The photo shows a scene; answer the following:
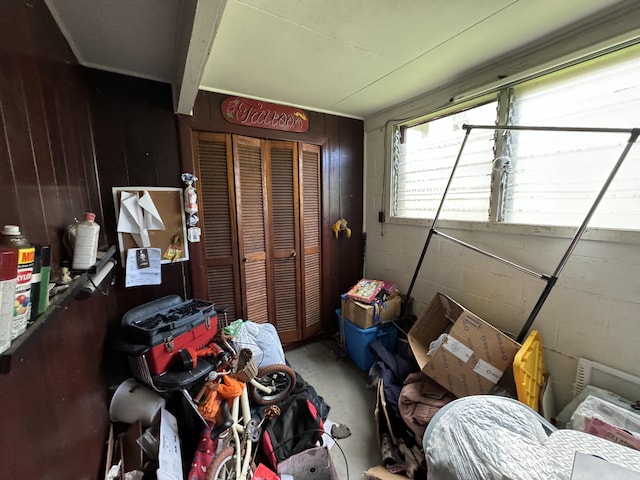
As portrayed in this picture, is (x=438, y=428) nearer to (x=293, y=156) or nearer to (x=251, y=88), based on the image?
(x=293, y=156)

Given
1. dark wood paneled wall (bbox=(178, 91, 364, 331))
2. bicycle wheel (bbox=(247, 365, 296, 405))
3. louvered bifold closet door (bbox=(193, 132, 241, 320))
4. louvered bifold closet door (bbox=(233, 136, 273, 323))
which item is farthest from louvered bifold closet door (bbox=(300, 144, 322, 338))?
bicycle wheel (bbox=(247, 365, 296, 405))

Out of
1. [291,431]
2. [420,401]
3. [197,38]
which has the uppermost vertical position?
[197,38]

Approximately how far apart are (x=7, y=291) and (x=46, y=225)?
1.96ft

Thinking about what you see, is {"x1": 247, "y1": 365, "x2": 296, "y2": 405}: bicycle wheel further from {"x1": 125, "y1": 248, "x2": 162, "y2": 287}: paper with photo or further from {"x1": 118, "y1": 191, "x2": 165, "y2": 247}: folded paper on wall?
{"x1": 118, "y1": 191, "x2": 165, "y2": 247}: folded paper on wall

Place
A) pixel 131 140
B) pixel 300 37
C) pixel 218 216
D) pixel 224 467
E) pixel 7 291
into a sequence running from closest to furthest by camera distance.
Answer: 1. pixel 7 291
2. pixel 224 467
3. pixel 300 37
4. pixel 131 140
5. pixel 218 216

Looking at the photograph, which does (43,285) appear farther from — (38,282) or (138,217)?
(138,217)

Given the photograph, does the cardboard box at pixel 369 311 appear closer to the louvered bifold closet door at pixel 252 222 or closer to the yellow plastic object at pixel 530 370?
the louvered bifold closet door at pixel 252 222

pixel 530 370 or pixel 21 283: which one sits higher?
pixel 21 283

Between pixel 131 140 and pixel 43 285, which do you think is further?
pixel 131 140

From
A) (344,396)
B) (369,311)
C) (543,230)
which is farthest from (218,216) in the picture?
(543,230)

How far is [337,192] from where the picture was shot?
2.66 m

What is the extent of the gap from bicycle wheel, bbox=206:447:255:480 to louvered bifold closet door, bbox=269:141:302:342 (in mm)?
1236

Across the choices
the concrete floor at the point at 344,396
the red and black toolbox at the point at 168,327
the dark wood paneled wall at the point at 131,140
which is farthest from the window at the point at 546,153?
the dark wood paneled wall at the point at 131,140

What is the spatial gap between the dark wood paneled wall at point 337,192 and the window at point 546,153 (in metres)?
0.74
